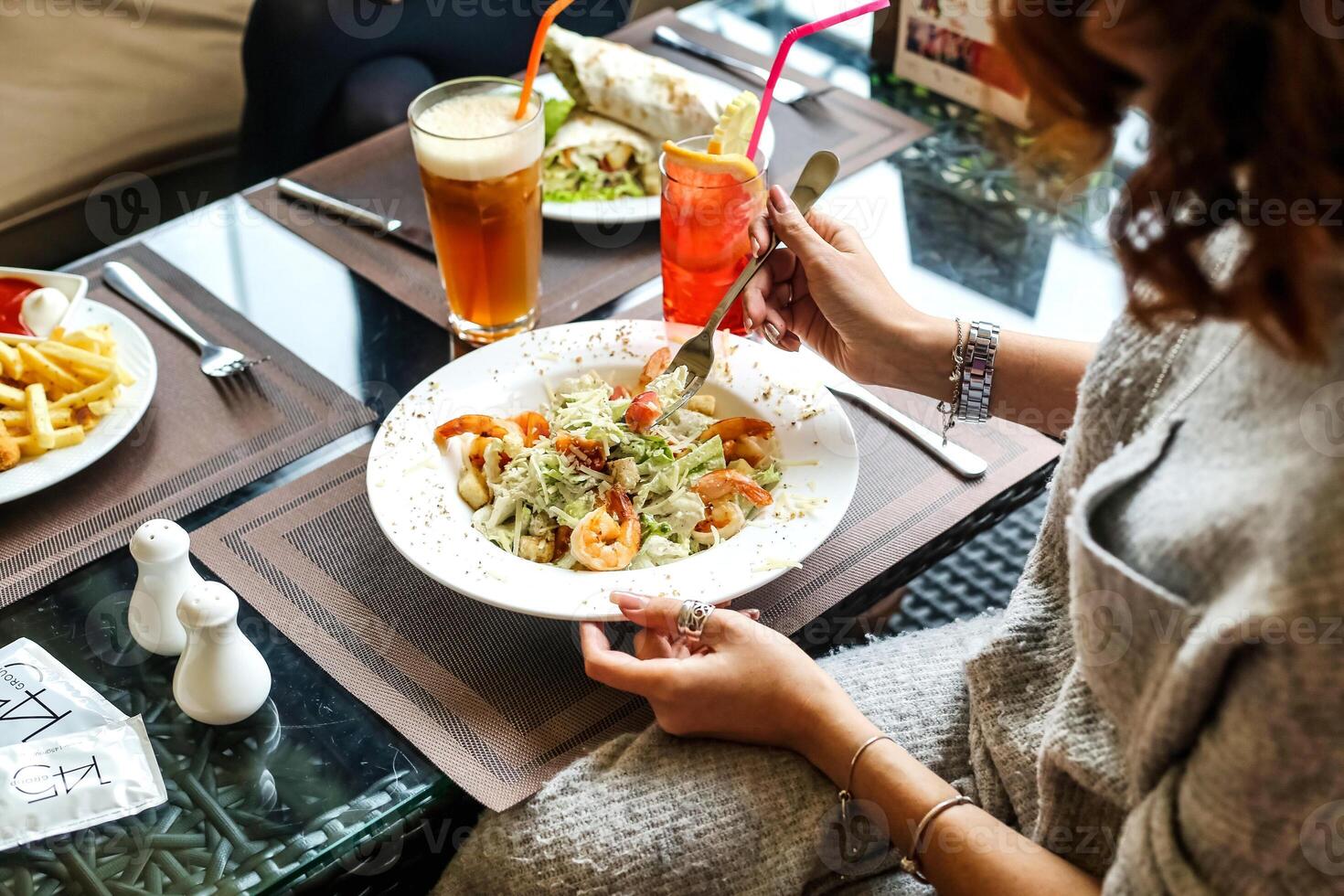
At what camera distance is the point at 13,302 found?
1.32 metres

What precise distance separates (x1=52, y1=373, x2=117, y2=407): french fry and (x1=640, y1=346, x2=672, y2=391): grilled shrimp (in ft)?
1.90

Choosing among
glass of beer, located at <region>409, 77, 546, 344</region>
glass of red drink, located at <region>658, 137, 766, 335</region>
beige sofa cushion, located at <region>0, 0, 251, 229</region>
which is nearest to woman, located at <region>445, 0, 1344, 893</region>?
glass of red drink, located at <region>658, 137, 766, 335</region>

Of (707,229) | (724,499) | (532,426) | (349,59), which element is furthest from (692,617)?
(349,59)

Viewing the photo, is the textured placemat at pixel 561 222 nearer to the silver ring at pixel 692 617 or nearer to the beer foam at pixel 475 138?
the beer foam at pixel 475 138

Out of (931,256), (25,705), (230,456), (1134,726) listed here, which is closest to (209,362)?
(230,456)

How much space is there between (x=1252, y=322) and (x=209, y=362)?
44.8 inches

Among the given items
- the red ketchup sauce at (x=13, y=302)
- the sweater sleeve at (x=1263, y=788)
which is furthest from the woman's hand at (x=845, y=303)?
the red ketchup sauce at (x=13, y=302)

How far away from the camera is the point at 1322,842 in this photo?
2.31ft

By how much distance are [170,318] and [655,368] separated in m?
0.64

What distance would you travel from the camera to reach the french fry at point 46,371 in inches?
48.3

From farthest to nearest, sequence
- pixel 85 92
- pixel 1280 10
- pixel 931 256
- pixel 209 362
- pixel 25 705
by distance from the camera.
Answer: pixel 85 92
pixel 931 256
pixel 209 362
pixel 25 705
pixel 1280 10

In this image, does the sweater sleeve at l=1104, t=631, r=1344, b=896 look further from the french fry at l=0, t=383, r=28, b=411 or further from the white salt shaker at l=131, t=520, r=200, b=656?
the french fry at l=0, t=383, r=28, b=411

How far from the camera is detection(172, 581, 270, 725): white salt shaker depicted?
0.91 metres

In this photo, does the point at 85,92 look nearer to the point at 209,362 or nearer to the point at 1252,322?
the point at 209,362
